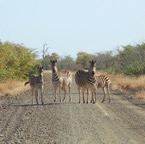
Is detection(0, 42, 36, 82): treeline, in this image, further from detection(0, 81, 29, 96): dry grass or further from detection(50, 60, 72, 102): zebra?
detection(50, 60, 72, 102): zebra

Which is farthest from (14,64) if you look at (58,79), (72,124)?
(72,124)

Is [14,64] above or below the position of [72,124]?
above

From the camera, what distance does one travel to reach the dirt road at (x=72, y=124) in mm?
13031

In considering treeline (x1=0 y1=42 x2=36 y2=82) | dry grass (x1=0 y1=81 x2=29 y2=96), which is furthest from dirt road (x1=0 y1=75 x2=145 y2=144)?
treeline (x1=0 y1=42 x2=36 y2=82)

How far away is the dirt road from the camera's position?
42.8ft

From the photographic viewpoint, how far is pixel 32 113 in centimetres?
1877

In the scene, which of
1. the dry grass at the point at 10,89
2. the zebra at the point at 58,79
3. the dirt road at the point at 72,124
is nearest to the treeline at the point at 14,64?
the dry grass at the point at 10,89

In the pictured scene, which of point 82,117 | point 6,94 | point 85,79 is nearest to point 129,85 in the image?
point 6,94

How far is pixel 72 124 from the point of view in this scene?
15.5 metres

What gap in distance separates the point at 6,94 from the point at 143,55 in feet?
90.2

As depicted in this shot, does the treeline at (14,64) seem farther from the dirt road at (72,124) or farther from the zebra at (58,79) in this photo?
the dirt road at (72,124)

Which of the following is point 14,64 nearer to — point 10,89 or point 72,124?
point 10,89

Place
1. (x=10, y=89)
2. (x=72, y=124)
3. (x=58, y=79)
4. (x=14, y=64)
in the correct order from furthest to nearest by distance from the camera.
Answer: (x=14, y=64), (x=10, y=89), (x=58, y=79), (x=72, y=124)

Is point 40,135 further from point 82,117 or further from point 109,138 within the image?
point 82,117
